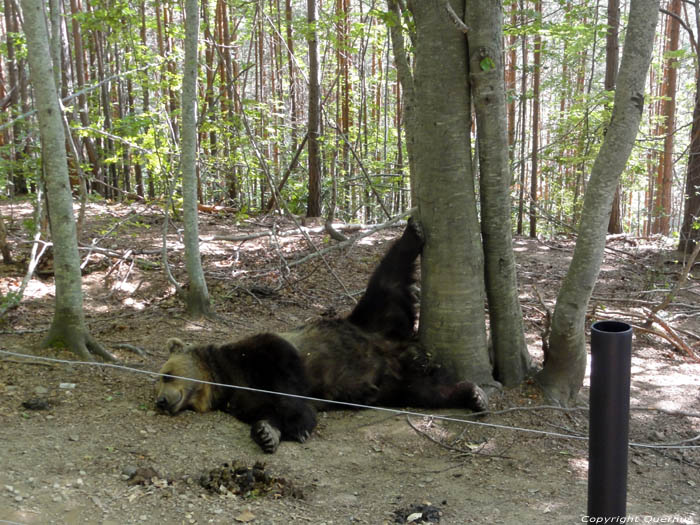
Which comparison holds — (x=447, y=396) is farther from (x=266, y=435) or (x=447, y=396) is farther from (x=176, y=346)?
(x=176, y=346)

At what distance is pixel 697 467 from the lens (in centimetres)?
410

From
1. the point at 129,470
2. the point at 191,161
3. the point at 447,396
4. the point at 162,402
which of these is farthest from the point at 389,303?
the point at 129,470

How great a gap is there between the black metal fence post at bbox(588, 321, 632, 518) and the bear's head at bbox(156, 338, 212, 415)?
2949mm

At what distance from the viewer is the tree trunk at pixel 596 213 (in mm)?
4012

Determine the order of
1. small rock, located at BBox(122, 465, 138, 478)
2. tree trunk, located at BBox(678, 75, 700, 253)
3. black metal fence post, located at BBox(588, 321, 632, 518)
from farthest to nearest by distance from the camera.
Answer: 1. tree trunk, located at BBox(678, 75, 700, 253)
2. small rock, located at BBox(122, 465, 138, 478)
3. black metal fence post, located at BBox(588, 321, 632, 518)

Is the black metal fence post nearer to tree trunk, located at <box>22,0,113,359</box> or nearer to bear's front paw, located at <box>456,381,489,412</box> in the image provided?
bear's front paw, located at <box>456,381,489,412</box>

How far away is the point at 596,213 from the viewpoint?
4355mm

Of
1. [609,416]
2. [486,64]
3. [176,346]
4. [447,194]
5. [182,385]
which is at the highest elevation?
[486,64]

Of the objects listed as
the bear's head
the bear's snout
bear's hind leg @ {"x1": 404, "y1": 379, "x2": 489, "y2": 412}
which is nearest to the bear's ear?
the bear's head

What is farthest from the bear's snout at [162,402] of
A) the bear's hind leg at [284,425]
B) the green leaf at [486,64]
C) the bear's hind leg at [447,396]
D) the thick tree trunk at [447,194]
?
the green leaf at [486,64]

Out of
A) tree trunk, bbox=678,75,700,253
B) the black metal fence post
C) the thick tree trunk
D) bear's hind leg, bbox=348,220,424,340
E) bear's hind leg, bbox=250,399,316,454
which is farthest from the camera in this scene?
tree trunk, bbox=678,75,700,253

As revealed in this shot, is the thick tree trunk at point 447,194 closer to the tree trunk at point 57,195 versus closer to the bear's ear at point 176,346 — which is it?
the bear's ear at point 176,346

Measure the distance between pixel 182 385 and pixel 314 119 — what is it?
8.12m

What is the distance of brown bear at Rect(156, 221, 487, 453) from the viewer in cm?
455
